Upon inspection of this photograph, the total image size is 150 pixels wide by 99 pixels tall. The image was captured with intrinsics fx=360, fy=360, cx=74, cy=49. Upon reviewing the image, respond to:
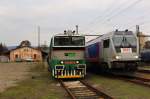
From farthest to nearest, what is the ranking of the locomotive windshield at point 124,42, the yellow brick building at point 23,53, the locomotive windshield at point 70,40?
the yellow brick building at point 23,53
the locomotive windshield at point 70,40
the locomotive windshield at point 124,42


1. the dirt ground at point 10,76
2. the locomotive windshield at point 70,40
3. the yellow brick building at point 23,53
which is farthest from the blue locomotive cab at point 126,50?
the yellow brick building at point 23,53

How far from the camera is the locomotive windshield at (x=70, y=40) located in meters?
Result: 23.6

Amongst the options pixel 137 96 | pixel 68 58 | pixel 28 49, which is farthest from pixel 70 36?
pixel 28 49

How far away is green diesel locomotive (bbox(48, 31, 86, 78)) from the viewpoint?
909 inches

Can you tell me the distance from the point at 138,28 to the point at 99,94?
2156 inches

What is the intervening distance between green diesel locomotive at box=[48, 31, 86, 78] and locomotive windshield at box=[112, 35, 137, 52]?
7.13 ft

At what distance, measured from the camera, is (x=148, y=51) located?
150ft

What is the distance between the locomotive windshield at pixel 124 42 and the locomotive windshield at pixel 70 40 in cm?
214

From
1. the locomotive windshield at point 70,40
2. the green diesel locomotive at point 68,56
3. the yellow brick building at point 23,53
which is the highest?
the yellow brick building at point 23,53

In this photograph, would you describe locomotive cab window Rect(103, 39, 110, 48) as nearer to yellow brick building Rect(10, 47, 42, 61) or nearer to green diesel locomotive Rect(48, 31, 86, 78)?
green diesel locomotive Rect(48, 31, 86, 78)

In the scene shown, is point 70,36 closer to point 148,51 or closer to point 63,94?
point 63,94

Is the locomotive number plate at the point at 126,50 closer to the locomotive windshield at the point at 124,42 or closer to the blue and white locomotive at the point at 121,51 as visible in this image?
the blue and white locomotive at the point at 121,51

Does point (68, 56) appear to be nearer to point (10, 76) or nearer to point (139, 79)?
point (139, 79)

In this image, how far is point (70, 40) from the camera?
2373 centimetres
